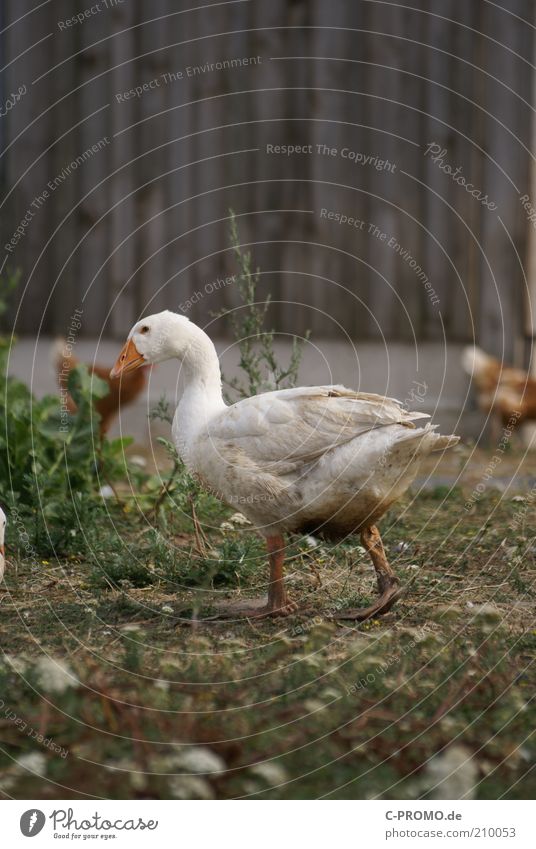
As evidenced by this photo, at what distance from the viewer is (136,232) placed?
7965 mm

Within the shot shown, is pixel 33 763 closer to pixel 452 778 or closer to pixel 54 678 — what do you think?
pixel 54 678

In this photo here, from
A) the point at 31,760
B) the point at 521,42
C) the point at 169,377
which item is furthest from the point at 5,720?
the point at 521,42

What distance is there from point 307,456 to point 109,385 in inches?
127

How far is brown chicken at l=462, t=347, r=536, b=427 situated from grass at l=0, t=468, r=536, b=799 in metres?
2.51

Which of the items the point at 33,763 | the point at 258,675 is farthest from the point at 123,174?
the point at 33,763

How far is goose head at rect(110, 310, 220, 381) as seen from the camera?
3990 mm

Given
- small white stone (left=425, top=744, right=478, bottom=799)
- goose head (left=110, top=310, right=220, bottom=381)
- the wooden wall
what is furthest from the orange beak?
the wooden wall

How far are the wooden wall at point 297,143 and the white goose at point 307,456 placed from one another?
379 cm

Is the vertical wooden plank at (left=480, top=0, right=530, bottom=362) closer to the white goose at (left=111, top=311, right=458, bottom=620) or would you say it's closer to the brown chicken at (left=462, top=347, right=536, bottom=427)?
the brown chicken at (left=462, top=347, right=536, bottom=427)

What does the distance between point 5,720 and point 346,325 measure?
492cm

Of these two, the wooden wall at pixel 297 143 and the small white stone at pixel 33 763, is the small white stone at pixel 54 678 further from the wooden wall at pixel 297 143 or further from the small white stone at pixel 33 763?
the wooden wall at pixel 297 143

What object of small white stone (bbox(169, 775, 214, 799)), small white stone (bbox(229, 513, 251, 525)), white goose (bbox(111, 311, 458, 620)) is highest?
small white stone (bbox(229, 513, 251, 525))

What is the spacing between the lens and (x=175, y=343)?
3996 millimetres

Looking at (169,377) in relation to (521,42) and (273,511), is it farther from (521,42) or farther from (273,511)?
(273,511)
